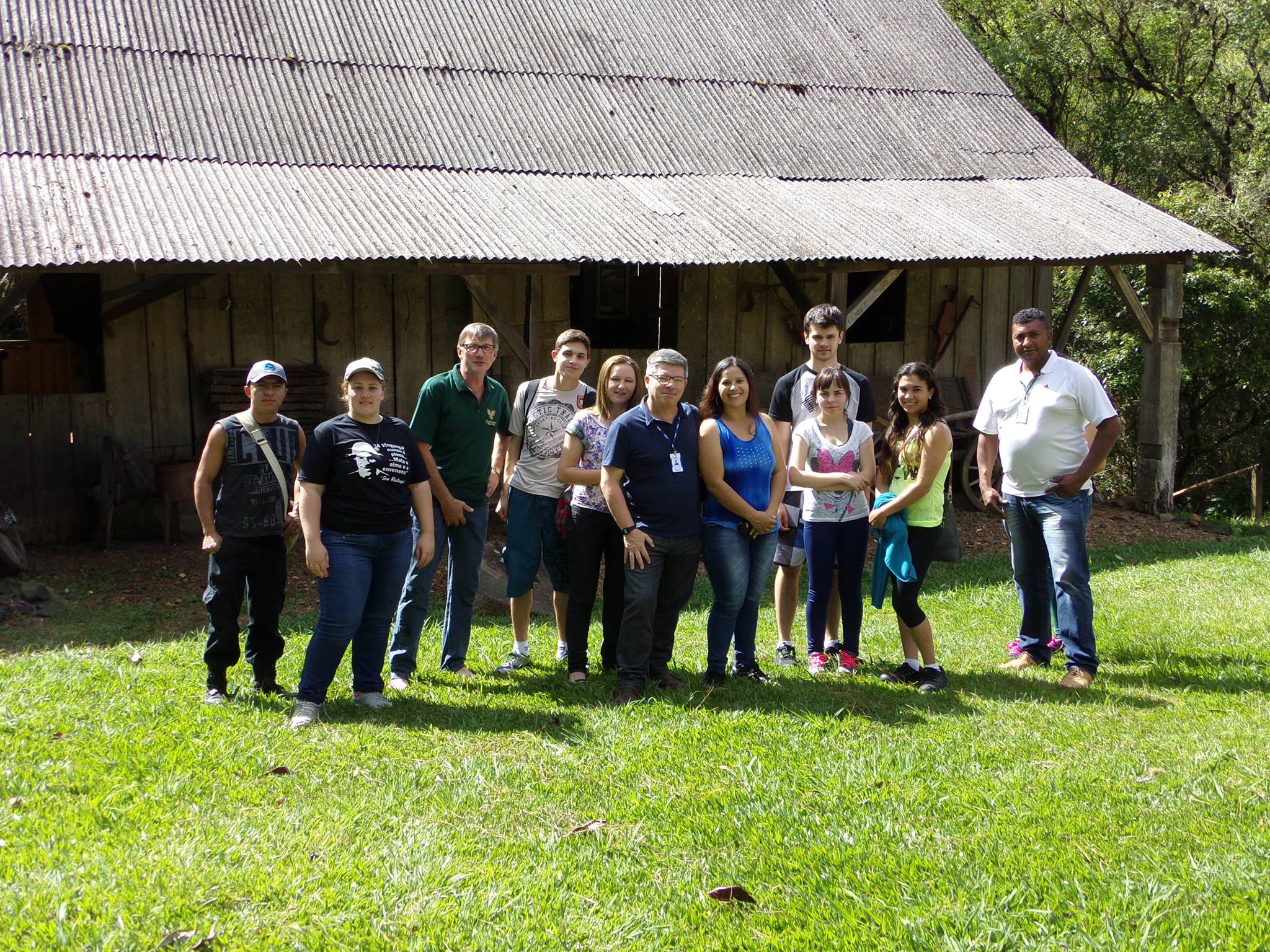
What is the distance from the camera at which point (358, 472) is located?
4836 millimetres

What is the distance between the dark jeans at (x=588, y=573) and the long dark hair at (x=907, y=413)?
1.40 meters

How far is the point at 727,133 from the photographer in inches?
491

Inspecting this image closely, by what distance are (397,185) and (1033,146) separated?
758cm

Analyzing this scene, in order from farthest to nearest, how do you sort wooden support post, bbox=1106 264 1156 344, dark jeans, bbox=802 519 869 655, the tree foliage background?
the tree foliage background
wooden support post, bbox=1106 264 1156 344
dark jeans, bbox=802 519 869 655

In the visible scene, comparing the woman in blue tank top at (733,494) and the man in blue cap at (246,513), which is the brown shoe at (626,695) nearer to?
the woman in blue tank top at (733,494)

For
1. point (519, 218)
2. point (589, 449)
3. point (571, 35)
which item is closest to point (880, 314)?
point (571, 35)

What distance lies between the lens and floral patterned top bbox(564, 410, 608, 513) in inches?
215

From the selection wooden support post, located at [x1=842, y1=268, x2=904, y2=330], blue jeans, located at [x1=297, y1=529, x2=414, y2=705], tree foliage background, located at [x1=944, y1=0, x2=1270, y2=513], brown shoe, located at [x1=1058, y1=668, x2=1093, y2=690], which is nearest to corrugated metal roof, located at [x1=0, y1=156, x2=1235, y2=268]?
wooden support post, located at [x1=842, y1=268, x2=904, y2=330]

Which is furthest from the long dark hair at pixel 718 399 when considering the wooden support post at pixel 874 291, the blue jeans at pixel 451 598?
the wooden support post at pixel 874 291

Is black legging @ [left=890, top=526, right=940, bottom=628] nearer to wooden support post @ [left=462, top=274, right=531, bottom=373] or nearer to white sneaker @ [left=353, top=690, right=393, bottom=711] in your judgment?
white sneaker @ [left=353, top=690, right=393, bottom=711]

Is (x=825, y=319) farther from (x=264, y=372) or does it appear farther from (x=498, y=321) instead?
(x=498, y=321)

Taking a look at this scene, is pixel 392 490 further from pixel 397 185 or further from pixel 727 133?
pixel 727 133

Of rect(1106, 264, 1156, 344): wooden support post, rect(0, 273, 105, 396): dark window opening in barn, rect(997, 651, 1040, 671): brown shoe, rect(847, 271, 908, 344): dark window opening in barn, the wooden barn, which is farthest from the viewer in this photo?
rect(847, 271, 908, 344): dark window opening in barn

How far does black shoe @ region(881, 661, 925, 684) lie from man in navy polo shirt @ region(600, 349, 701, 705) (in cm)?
114
